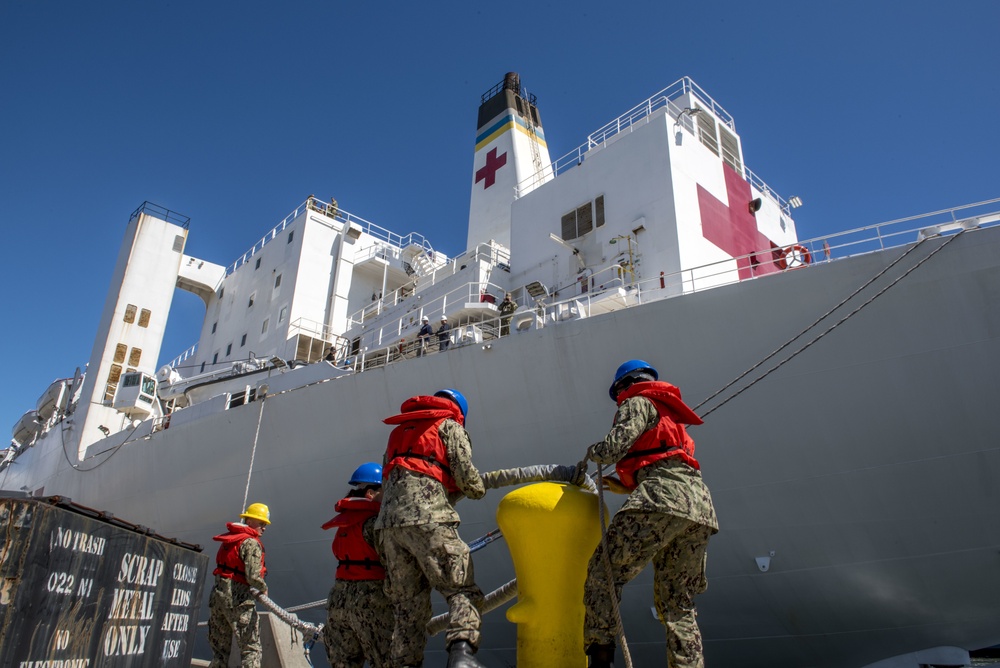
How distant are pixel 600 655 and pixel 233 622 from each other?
3.19 metres

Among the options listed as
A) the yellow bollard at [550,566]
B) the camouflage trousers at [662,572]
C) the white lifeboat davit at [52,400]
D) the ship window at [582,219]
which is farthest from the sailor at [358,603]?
the white lifeboat davit at [52,400]

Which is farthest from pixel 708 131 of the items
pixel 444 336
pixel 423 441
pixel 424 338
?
pixel 423 441

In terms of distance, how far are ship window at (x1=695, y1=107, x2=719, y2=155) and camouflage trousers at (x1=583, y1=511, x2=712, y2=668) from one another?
868 cm

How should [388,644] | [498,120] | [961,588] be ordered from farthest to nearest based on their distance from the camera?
[498,120] → [961,588] → [388,644]

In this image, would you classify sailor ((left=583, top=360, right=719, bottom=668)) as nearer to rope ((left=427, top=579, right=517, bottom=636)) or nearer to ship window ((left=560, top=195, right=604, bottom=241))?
rope ((left=427, top=579, right=517, bottom=636))

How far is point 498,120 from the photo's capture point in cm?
1546

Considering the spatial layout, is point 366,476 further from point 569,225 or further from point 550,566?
point 569,225

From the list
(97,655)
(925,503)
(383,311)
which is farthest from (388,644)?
(383,311)

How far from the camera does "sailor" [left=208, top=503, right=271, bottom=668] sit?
4742 millimetres

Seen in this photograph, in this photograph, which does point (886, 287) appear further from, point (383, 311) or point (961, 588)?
point (383, 311)

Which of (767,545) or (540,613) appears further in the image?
(767,545)

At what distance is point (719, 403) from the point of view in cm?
623

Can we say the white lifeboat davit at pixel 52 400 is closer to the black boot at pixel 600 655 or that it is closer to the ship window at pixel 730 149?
the ship window at pixel 730 149

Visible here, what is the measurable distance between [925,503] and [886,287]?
178 centimetres
